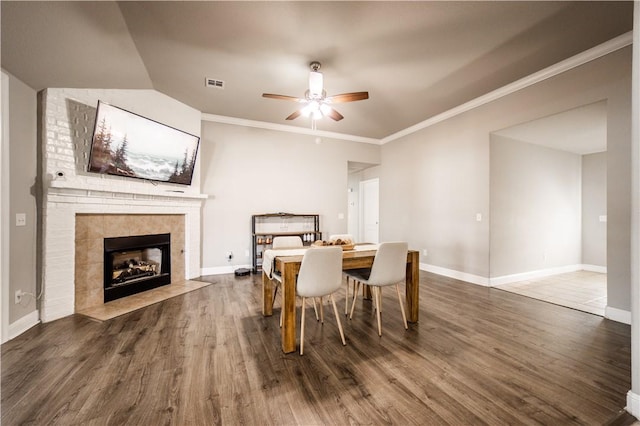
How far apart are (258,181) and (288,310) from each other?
3472mm

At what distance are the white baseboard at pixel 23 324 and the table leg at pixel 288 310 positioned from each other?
2.52 m

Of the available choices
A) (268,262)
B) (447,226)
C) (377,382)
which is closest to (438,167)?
(447,226)

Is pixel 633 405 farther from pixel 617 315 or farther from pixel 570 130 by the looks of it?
pixel 570 130

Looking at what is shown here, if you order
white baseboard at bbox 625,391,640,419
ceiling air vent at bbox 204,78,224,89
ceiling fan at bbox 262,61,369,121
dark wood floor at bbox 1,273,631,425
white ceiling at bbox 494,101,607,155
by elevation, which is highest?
ceiling air vent at bbox 204,78,224,89

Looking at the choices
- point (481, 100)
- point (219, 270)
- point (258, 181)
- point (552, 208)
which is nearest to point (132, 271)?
point (219, 270)

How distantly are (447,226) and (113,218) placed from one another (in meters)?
5.32

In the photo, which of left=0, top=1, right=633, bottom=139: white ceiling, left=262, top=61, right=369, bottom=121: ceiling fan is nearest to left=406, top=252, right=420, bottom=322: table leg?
left=262, top=61, right=369, bottom=121: ceiling fan

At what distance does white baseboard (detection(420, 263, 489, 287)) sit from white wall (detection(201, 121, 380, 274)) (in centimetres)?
201

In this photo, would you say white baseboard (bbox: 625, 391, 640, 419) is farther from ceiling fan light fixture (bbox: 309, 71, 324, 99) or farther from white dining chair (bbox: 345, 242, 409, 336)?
ceiling fan light fixture (bbox: 309, 71, 324, 99)

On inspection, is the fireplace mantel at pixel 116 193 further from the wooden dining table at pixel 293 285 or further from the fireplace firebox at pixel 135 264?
the wooden dining table at pixel 293 285

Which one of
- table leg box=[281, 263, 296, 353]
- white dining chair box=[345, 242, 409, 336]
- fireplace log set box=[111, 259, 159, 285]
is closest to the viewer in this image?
table leg box=[281, 263, 296, 353]

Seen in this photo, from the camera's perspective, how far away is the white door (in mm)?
6773

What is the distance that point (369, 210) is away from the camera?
7.10 metres

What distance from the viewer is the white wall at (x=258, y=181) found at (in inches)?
185
